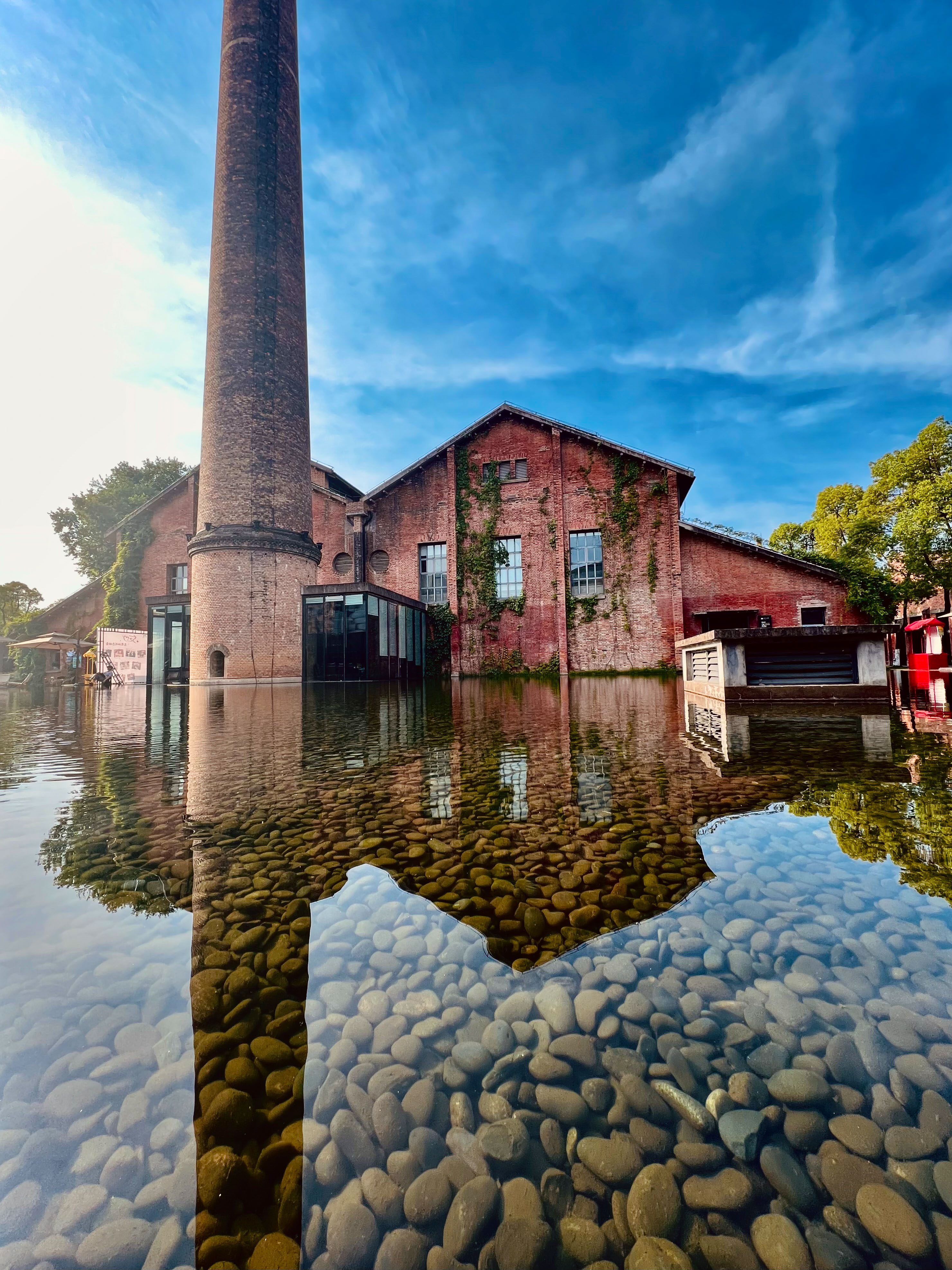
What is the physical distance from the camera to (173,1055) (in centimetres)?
106

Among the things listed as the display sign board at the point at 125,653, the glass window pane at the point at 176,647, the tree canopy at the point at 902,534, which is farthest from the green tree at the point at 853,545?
the display sign board at the point at 125,653

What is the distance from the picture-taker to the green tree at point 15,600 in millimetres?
53656

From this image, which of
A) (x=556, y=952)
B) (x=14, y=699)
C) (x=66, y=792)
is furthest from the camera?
(x=14, y=699)

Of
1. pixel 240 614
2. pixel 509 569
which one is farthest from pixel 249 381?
pixel 509 569

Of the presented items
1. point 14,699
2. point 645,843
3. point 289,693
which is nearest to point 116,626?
point 14,699

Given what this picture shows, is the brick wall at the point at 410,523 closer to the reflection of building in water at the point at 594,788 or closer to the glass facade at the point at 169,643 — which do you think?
the glass facade at the point at 169,643

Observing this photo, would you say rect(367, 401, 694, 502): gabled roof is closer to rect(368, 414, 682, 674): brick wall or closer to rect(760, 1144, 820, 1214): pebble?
rect(368, 414, 682, 674): brick wall

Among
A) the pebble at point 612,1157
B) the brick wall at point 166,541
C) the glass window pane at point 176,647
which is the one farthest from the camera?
the brick wall at point 166,541

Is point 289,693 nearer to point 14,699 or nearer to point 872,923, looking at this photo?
point 14,699

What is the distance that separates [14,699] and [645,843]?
18.9 meters

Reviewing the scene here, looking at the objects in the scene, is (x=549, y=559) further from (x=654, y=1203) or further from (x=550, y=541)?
(x=654, y=1203)

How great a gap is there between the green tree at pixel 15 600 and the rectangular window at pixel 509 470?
52842 mm

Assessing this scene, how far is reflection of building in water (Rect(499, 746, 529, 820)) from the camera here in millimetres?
2520

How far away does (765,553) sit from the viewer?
61.6 ft
